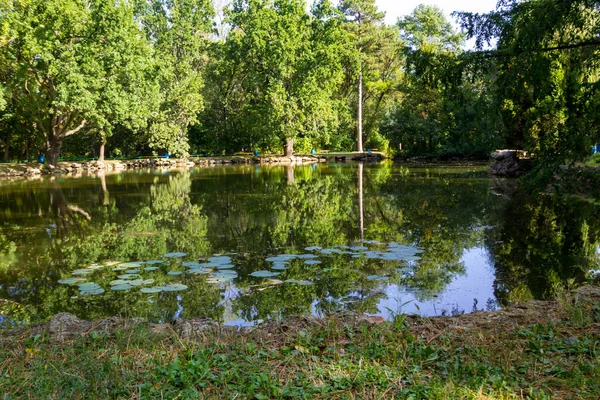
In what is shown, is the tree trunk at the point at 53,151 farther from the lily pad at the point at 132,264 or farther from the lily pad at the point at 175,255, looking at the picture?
the lily pad at the point at 132,264

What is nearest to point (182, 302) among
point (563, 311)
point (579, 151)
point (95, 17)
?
point (563, 311)

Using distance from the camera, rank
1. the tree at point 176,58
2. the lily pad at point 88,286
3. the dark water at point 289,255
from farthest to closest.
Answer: the tree at point 176,58
the lily pad at point 88,286
the dark water at point 289,255

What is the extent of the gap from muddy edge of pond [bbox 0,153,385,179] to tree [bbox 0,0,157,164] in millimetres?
1438

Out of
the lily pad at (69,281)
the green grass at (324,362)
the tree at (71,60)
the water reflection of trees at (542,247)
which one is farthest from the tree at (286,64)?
the green grass at (324,362)

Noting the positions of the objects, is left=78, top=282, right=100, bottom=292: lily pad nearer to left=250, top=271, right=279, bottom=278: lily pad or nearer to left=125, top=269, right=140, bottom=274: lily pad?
left=125, top=269, right=140, bottom=274: lily pad

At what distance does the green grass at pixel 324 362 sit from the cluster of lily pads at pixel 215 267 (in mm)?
2091

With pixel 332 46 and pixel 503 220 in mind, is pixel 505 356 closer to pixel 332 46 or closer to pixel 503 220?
pixel 503 220

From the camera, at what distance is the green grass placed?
3.23 meters

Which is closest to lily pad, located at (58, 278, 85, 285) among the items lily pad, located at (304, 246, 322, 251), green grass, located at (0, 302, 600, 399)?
green grass, located at (0, 302, 600, 399)

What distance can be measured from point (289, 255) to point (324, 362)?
4441 mm

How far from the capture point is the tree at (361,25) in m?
47.9

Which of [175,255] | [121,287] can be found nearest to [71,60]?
[175,255]

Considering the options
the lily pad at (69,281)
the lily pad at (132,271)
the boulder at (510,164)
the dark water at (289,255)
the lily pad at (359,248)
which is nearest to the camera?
the dark water at (289,255)

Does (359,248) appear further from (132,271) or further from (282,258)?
(132,271)
